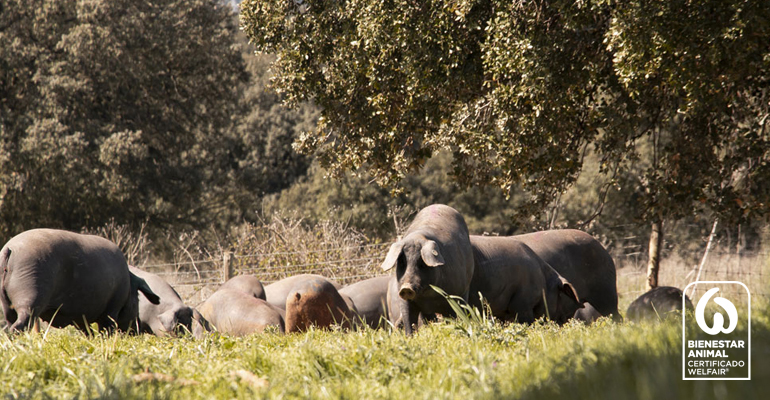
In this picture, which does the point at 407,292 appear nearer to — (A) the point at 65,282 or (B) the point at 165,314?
(B) the point at 165,314

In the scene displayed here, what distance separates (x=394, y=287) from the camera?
6824mm

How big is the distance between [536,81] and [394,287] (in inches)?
149

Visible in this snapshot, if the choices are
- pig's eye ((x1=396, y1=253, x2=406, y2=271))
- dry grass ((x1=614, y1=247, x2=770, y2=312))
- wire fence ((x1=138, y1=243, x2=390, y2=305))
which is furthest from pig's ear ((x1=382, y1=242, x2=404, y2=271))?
wire fence ((x1=138, y1=243, x2=390, y2=305))

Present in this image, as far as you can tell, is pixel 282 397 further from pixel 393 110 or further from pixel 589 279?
pixel 393 110

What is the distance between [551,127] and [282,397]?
23.8 feet

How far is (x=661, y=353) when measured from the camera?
3.63 meters

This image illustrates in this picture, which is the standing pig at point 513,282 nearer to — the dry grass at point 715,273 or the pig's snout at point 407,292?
the pig's snout at point 407,292

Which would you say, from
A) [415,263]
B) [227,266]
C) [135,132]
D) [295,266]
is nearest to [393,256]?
[415,263]

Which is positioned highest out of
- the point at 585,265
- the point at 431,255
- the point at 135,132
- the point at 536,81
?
the point at 536,81

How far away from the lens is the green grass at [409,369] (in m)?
3.12

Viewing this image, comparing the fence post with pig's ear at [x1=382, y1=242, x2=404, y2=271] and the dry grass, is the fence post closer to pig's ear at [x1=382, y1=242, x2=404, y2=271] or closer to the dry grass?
the dry grass

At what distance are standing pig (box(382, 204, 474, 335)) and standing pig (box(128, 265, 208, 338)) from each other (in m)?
3.06

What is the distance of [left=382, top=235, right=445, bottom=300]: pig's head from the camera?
19.9ft

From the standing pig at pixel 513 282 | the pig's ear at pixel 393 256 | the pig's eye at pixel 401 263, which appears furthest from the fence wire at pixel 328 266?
the pig's ear at pixel 393 256
